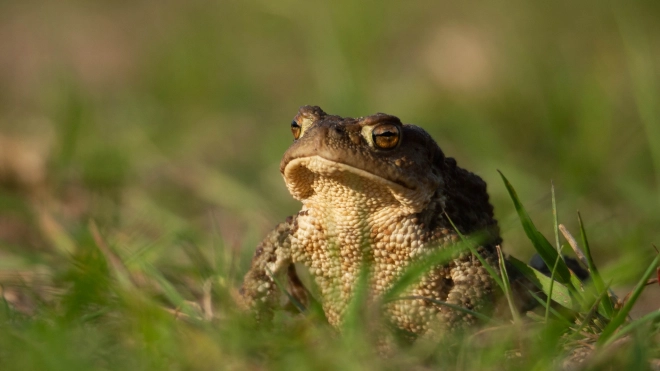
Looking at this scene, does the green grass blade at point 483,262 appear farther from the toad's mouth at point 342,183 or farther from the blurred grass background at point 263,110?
the blurred grass background at point 263,110

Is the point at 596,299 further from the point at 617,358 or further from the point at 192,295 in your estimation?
the point at 192,295

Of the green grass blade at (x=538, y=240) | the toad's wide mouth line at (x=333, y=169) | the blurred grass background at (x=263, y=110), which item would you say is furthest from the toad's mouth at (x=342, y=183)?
the blurred grass background at (x=263, y=110)

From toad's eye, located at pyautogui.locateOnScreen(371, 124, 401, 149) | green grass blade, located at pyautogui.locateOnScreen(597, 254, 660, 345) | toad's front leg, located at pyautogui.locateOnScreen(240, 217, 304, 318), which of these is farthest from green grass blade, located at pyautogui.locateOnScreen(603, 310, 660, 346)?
toad's front leg, located at pyautogui.locateOnScreen(240, 217, 304, 318)

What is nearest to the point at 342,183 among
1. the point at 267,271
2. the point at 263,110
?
the point at 267,271

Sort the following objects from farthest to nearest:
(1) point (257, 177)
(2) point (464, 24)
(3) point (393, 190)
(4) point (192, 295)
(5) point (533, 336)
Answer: (2) point (464, 24) < (1) point (257, 177) < (4) point (192, 295) < (3) point (393, 190) < (5) point (533, 336)

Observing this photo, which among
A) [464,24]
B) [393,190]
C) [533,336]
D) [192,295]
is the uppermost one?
[464,24]

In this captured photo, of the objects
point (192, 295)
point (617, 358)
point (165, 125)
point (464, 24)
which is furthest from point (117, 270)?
point (464, 24)

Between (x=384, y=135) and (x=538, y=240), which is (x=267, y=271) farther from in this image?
(x=538, y=240)

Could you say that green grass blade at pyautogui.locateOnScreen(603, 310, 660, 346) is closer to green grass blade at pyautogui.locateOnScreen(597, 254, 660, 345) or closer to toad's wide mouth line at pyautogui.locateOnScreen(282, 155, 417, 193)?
green grass blade at pyautogui.locateOnScreen(597, 254, 660, 345)
